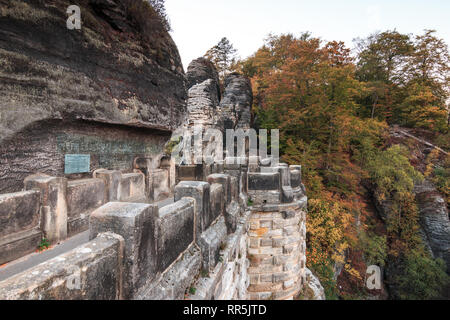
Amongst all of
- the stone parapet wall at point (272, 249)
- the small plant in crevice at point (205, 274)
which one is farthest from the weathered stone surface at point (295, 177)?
the small plant in crevice at point (205, 274)

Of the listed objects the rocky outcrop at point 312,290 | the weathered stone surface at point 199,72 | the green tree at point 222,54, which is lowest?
the rocky outcrop at point 312,290

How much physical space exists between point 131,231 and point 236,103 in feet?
54.5

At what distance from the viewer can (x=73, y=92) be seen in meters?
2.46

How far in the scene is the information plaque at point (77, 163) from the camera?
2.57 metres

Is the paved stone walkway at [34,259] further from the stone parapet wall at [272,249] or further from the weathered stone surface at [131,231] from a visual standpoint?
the stone parapet wall at [272,249]

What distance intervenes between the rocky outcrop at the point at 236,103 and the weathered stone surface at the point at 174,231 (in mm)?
13730

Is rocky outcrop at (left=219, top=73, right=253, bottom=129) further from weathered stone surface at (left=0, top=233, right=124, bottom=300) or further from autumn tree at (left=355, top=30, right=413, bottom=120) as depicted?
weathered stone surface at (left=0, top=233, right=124, bottom=300)

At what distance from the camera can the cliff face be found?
200cm

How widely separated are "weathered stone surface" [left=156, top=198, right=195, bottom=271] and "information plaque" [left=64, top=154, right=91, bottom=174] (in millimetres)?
1624

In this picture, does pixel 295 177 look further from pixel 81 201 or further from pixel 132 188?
pixel 81 201

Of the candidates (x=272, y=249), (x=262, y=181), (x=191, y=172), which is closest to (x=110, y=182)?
(x=191, y=172)

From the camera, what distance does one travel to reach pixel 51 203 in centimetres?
197

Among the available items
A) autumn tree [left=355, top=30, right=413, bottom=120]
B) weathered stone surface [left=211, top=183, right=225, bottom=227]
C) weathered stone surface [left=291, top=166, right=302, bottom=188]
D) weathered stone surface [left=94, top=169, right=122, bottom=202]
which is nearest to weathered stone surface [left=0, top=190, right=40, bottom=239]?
weathered stone surface [left=94, top=169, right=122, bottom=202]

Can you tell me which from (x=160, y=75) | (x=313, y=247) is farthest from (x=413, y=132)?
(x=160, y=75)
